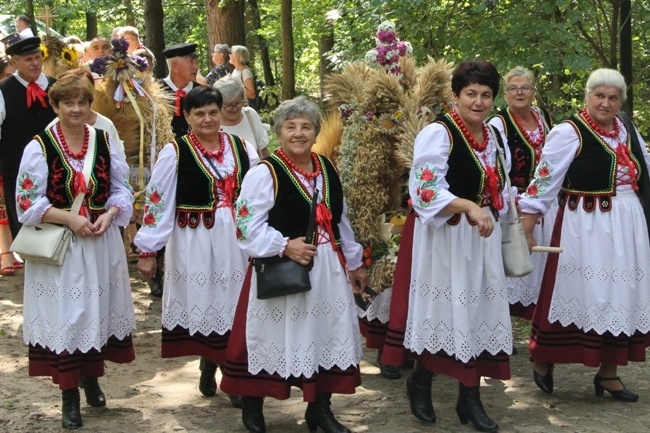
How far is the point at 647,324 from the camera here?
6141mm

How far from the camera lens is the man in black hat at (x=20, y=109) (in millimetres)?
8367

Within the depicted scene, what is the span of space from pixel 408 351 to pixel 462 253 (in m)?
0.71

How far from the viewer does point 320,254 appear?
5.41 metres

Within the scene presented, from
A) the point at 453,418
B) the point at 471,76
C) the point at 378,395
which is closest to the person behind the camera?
the point at 471,76

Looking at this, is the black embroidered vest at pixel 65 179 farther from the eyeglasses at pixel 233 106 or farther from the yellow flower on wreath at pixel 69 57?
the yellow flower on wreath at pixel 69 57

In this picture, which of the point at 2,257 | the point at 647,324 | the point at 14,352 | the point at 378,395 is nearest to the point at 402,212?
the point at 378,395

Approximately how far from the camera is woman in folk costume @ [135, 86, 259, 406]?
239 inches

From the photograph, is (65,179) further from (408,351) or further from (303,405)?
(408,351)

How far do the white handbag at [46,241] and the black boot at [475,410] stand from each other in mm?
2273

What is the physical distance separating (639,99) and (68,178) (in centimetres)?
721

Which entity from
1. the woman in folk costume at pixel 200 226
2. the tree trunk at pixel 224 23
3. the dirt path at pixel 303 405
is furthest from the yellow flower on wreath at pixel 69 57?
the tree trunk at pixel 224 23

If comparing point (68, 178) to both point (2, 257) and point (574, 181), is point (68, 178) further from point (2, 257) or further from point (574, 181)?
point (2, 257)

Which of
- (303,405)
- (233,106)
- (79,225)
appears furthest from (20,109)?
(303,405)

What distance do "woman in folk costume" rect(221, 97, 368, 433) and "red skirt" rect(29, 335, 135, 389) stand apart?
33.4 inches
